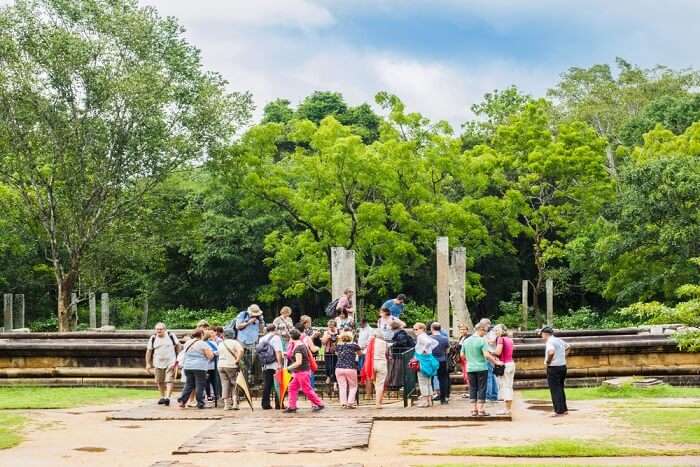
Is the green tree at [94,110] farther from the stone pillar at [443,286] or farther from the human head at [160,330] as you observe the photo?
the human head at [160,330]

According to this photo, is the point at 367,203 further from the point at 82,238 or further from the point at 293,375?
the point at 293,375

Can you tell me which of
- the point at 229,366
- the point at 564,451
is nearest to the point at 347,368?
the point at 229,366

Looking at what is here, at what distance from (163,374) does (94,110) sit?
1773 centimetres

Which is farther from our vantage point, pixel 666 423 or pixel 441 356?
pixel 441 356

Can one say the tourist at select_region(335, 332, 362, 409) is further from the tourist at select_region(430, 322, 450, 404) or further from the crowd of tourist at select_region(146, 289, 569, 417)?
the tourist at select_region(430, 322, 450, 404)

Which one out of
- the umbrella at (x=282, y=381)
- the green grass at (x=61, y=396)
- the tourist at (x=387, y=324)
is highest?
the tourist at (x=387, y=324)

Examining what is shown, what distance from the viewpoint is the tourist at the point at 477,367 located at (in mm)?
17422

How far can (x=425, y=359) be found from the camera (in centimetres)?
1844

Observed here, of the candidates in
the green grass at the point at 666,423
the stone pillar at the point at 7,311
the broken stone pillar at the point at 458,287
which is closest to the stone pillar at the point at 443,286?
the broken stone pillar at the point at 458,287

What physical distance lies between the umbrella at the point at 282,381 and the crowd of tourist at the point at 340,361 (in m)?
0.02

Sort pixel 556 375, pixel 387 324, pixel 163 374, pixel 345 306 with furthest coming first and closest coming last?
pixel 345 306 → pixel 387 324 → pixel 163 374 → pixel 556 375

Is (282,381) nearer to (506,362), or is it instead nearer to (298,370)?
(298,370)

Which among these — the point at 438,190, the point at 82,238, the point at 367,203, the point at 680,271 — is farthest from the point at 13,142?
the point at 680,271

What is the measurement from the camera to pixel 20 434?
1600cm
